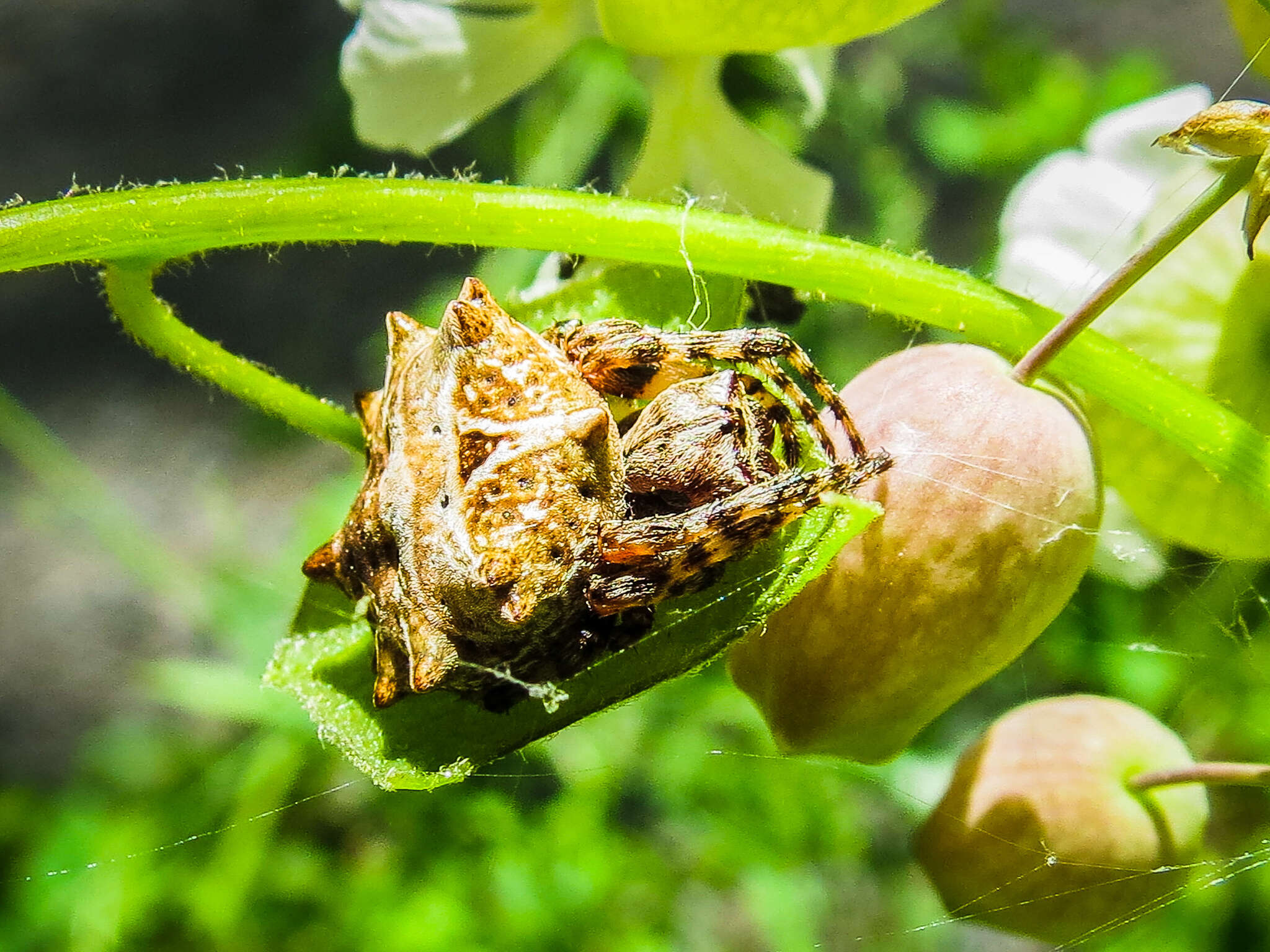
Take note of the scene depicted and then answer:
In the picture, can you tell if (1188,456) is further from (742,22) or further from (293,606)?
(293,606)

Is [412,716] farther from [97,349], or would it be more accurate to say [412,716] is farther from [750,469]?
[97,349]

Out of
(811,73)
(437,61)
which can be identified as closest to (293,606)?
(437,61)

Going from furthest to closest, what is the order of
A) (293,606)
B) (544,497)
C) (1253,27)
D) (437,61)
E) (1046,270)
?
(293,606) → (437,61) → (1046,270) → (1253,27) → (544,497)

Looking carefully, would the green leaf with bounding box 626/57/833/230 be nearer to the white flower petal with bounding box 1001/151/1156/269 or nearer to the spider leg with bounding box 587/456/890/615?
the white flower petal with bounding box 1001/151/1156/269

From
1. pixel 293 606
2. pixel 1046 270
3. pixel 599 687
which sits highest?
pixel 1046 270

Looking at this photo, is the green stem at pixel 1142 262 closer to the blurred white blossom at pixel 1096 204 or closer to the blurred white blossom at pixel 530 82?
the blurred white blossom at pixel 1096 204

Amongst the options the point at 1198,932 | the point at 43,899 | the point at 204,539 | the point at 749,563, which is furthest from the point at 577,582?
the point at 204,539
